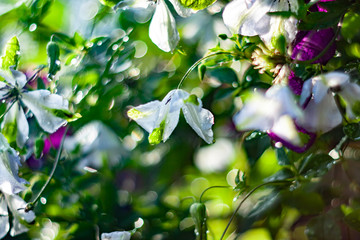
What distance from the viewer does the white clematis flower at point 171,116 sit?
0.87ft

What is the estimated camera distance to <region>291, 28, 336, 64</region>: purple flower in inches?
9.6

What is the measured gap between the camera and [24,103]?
32 centimetres

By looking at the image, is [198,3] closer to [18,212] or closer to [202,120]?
[202,120]

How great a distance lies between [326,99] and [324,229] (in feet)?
0.23

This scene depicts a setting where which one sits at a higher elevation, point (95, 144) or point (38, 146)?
point (38, 146)

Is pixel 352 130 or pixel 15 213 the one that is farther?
pixel 15 213

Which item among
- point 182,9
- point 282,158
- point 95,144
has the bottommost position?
point 95,144

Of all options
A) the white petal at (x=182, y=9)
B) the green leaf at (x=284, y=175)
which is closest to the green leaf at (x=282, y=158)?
the green leaf at (x=284, y=175)

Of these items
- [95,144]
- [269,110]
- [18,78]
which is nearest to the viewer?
[269,110]

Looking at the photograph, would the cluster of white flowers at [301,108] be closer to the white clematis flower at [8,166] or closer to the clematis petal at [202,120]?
the clematis petal at [202,120]

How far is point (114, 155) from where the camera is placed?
1.78 feet

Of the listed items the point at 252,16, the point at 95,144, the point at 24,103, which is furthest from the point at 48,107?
the point at 95,144

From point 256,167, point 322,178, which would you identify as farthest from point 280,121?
point 256,167

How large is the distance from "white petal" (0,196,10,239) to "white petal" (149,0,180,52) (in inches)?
7.6
